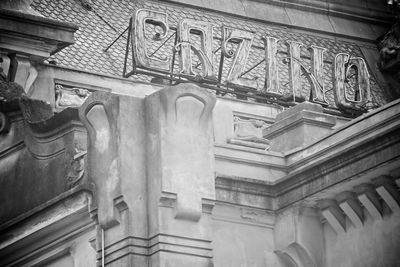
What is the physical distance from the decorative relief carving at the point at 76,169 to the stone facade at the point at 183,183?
0.04 meters

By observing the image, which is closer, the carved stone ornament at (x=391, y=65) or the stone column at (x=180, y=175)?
the stone column at (x=180, y=175)

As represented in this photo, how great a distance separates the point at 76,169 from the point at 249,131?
11539 millimetres

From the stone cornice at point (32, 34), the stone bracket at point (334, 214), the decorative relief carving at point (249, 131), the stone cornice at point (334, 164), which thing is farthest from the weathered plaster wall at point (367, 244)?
the stone cornice at point (32, 34)

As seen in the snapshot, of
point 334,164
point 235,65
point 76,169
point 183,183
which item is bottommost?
point 183,183

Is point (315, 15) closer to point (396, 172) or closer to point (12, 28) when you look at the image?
point (12, 28)

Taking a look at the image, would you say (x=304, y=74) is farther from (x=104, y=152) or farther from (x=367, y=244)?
(x=104, y=152)

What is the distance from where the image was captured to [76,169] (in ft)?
127

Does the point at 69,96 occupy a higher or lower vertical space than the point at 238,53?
lower

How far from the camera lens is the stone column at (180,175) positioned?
1448 inches

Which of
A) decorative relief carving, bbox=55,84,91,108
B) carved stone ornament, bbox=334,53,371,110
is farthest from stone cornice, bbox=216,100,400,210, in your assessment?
carved stone ornament, bbox=334,53,371,110

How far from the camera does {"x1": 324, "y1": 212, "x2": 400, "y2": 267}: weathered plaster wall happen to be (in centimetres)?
3912

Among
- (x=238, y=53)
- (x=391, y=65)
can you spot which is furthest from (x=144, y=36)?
(x=391, y=65)

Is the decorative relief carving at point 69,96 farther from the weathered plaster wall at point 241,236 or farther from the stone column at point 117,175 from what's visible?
the stone column at point 117,175

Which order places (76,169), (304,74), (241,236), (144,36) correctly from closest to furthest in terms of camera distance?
(76,169) < (241,236) < (144,36) < (304,74)
